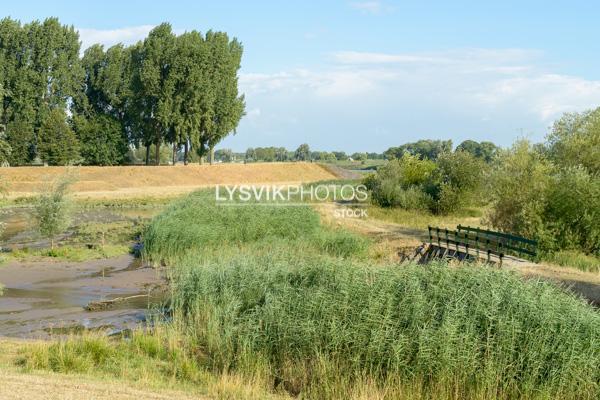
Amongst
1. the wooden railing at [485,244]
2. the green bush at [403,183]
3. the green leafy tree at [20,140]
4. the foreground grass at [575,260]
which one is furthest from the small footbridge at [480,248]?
the green leafy tree at [20,140]

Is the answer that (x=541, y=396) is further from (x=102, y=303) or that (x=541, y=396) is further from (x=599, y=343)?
(x=102, y=303)

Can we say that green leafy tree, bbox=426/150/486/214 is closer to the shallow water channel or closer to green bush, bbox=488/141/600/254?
green bush, bbox=488/141/600/254

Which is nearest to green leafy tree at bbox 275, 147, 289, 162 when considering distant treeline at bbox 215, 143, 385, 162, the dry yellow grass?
distant treeline at bbox 215, 143, 385, 162

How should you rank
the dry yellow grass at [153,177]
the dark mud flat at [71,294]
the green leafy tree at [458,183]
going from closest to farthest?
the dark mud flat at [71,294] → the green leafy tree at [458,183] → the dry yellow grass at [153,177]

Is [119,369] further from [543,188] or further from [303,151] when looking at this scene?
[303,151]

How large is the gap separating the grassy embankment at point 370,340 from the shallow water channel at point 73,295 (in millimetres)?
2705

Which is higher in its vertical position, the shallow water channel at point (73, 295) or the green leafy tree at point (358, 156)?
the green leafy tree at point (358, 156)

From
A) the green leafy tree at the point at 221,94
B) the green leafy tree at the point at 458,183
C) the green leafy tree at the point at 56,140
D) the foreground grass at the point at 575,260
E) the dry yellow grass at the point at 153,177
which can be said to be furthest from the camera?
the green leafy tree at the point at 221,94

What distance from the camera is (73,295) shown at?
19672mm

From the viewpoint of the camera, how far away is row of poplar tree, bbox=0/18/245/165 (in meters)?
65.5

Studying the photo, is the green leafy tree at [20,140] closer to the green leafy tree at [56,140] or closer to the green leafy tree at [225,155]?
the green leafy tree at [56,140]

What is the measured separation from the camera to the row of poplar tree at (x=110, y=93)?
6550 centimetres

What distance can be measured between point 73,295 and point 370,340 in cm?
1177

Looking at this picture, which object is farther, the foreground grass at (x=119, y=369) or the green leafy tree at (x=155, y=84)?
the green leafy tree at (x=155, y=84)
